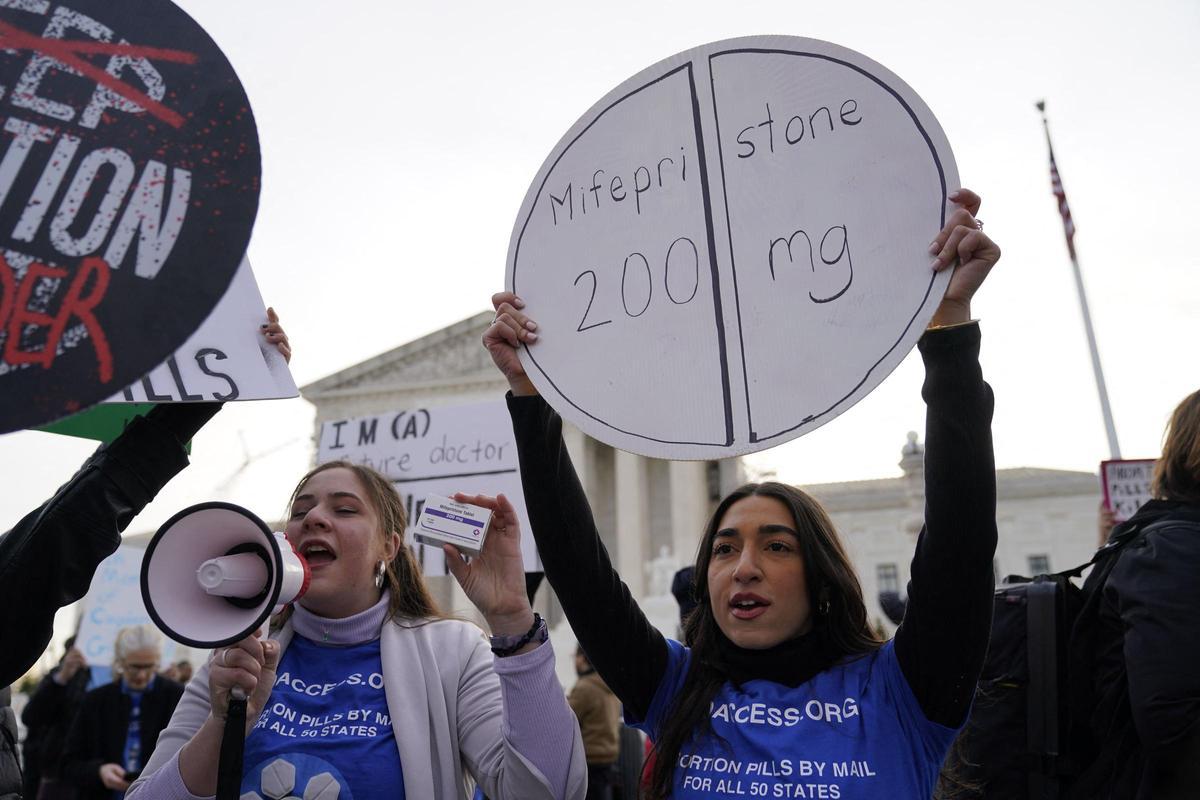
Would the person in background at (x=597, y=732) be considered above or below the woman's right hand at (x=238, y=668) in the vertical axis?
below

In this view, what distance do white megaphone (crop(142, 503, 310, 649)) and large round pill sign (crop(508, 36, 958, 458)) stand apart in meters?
0.59

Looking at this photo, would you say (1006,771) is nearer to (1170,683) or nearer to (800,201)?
(1170,683)

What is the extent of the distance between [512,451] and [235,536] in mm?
3574

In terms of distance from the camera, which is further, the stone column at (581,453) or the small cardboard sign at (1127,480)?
the stone column at (581,453)

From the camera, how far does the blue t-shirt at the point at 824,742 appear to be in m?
1.70

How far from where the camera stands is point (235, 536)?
5.98 feet

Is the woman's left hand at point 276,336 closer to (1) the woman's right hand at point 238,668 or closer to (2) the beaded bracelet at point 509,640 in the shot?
(1) the woman's right hand at point 238,668

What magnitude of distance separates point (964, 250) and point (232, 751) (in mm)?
1480

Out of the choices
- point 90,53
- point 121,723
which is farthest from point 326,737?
point 121,723

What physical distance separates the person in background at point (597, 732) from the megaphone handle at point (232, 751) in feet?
16.3

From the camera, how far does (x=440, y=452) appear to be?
18.8 ft

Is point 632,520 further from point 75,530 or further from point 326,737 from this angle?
point 75,530

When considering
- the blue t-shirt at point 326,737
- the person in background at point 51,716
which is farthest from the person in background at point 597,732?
the blue t-shirt at point 326,737

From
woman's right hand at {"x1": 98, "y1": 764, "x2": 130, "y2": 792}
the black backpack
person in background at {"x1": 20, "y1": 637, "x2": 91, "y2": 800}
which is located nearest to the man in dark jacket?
the black backpack
